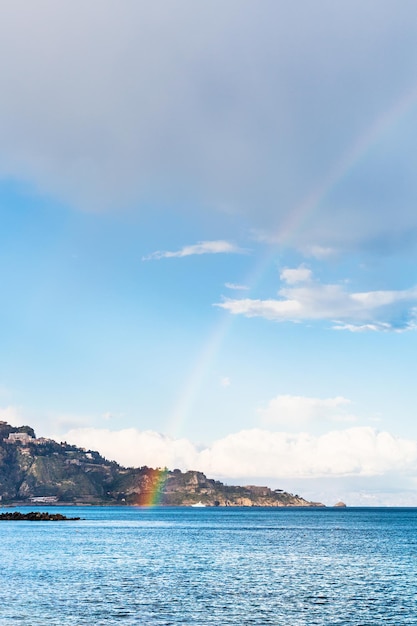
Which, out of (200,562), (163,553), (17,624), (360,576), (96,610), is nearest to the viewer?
(17,624)

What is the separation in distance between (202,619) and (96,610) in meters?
10.2

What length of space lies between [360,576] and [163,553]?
4622 cm

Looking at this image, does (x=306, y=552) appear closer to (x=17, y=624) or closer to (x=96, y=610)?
(x=96, y=610)

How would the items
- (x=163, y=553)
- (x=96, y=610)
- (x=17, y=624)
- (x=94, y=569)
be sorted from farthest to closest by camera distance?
1. (x=163, y=553)
2. (x=94, y=569)
3. (x=96, y=610)
4. (x=17, y=624)

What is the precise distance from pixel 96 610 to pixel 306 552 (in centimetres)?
7234

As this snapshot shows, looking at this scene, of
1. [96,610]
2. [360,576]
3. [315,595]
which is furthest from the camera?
[360,576]

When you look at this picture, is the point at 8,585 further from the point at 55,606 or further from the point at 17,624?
the point at 17,624

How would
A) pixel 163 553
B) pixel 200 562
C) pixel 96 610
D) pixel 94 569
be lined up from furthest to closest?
1. pixel 163 553
2. pixel 200 562
3. pixel 94 569
4. pixel 96 610

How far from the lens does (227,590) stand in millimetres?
76375

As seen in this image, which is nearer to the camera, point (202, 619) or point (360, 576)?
point (202, 619)

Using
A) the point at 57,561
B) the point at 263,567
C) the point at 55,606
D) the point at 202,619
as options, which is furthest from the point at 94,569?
the point at 202,619

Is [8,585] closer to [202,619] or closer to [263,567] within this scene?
[202,619]

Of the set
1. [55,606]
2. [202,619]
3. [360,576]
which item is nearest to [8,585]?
[55,606]

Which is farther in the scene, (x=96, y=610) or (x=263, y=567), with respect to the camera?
(x=263, y=567)
